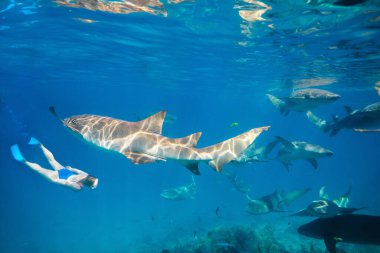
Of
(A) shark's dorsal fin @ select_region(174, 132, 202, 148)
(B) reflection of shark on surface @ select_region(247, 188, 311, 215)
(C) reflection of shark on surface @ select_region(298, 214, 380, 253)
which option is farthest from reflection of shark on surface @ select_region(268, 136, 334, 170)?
(A) shark's dorsal fin @ select_region(174, 132, 202, 148)

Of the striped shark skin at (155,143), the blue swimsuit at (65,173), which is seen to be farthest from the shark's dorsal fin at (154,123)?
the blue swimsuit at (65,173)

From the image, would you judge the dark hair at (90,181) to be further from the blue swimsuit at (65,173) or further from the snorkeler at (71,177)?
the blue swimsuit at (65,173)

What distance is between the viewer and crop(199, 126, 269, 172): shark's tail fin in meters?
6.54

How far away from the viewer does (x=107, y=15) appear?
15.8 m

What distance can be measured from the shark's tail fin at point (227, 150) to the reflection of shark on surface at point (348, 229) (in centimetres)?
327

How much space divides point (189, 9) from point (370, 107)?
9643 mm

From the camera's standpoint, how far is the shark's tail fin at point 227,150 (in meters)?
6.54

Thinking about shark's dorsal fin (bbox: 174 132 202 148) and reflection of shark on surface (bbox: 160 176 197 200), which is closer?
shark's dorsal fin (bbox: 174 132 202 148)

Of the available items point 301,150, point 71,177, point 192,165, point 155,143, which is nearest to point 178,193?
point 301,150

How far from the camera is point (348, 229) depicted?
703 centimetres

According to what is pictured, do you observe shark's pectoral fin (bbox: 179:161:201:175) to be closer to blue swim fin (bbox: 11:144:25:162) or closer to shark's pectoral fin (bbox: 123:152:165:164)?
shark's pectoral fin (bbox: 123:152:165:164)

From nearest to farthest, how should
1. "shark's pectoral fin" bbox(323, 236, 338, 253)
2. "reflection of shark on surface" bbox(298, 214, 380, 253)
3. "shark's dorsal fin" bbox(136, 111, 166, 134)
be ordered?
"reflection of shark on surface" bbox(298, 214, 380, 253)
"shark's pectoral fin" bbox(323, 236, 338, 253)
"shark's dorsal fin" bbox(136, 111, 166, 134)

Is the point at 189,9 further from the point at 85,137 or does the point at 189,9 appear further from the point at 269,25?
the point at 85,137

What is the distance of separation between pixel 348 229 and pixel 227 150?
3.88m
